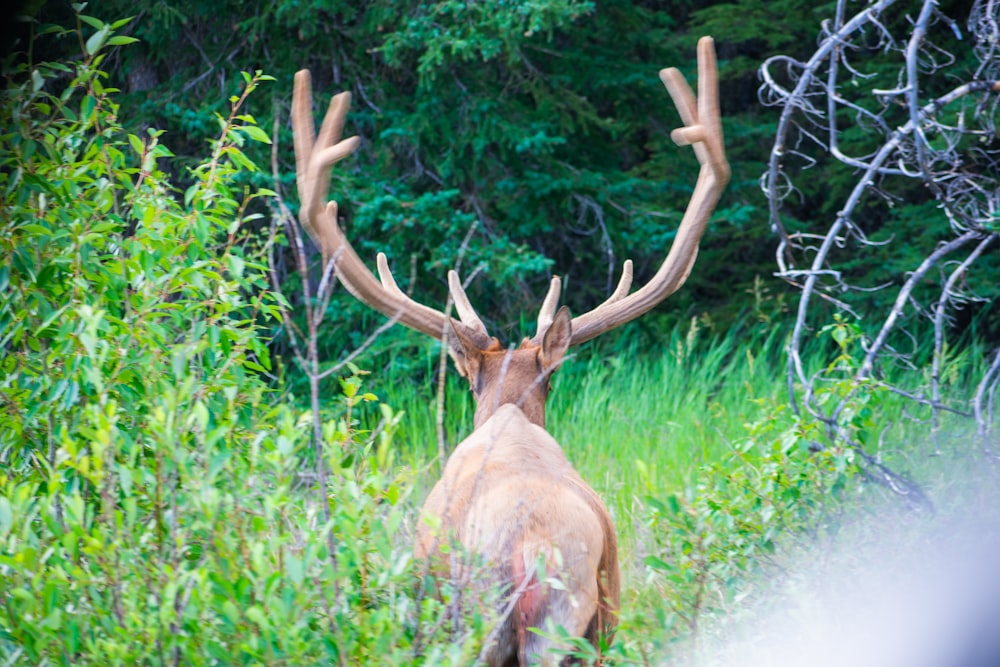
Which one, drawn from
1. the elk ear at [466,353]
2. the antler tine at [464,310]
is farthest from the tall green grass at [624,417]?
the elk ear at [466,353]

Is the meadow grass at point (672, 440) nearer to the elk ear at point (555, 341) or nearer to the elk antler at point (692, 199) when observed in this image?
the elk ear at point (555, 341)

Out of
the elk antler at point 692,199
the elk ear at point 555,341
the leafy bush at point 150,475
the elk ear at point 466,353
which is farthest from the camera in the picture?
the elk antler at point 692,199

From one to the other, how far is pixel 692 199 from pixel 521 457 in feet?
5.87

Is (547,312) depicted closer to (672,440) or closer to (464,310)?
(464,310)

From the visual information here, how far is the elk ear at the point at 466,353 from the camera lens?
4.22 metres

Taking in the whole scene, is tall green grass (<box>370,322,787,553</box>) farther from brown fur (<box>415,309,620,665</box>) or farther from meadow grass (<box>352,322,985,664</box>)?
brown fur (<box>415,309,620,665</box>)

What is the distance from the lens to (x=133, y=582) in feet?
8.02

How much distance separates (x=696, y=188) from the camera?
15.5 ft

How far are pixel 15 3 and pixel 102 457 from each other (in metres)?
1.53

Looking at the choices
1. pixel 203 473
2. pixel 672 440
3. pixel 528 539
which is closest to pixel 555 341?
pixel 528 539

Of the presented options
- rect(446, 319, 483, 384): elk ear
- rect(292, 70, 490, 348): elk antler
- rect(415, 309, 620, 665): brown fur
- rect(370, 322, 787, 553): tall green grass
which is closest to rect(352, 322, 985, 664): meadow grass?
rect(370, 322, 787, 553): tall green grass

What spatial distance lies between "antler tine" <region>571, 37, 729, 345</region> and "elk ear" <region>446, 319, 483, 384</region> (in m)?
0.60

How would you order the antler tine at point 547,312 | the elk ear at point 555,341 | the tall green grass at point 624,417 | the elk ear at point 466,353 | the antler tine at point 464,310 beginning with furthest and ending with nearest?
the tall green grass at point 624,417 < the antler tine at point 547,312 < the antler tine at point 464,310 < the elk ear at point 466,353 < the elk ear at point 555,341

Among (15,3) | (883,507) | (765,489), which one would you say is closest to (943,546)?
(883,507)
